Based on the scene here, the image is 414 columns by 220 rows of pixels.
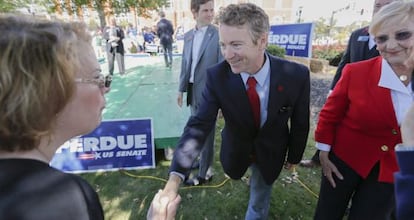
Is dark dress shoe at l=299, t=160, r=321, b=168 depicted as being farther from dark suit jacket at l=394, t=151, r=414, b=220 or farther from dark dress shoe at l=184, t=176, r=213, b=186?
dark suit jacket at l=394, t=151, r=414, b=220

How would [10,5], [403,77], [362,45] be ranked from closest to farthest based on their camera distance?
1. [403,77]
2. [362,45]
3. [10,5]

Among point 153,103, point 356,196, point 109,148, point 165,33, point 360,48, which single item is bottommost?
point 109,148

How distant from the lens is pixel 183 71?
3.11m

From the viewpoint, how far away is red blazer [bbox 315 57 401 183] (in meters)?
1.46

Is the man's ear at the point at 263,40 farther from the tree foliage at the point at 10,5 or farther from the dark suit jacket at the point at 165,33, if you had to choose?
the dark suit jacket at the point at 165,33

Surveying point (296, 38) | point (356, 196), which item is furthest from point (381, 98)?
point (296, 38)

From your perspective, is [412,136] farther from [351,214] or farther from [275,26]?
[275,26]

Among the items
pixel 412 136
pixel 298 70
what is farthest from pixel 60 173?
pixel 298 70

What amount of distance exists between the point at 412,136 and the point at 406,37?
0.89m

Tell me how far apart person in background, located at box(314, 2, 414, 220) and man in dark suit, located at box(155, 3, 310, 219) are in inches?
9.0

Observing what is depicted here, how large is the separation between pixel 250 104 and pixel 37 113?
122 centimetres

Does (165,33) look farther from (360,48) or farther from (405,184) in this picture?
(405,184)

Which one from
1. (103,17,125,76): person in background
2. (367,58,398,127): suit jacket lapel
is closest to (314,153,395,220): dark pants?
(367,58,398,127): suit jacket lapel

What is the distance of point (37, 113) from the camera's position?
2.43 ft
